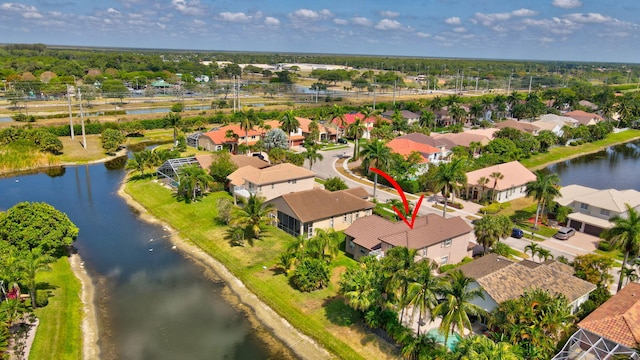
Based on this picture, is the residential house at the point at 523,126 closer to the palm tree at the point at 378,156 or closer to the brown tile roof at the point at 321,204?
the palm tree at the point at 378,156

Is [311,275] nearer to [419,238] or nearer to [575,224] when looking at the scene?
[419,238]

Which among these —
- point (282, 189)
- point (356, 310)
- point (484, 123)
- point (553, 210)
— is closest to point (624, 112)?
point (484, 123)

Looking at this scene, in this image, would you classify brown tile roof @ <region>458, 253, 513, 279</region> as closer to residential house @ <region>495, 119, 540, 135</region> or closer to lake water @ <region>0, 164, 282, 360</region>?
lake water @ <region>0, 164, 282, 360</region>

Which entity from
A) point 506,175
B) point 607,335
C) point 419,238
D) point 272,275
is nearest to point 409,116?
point 506,175

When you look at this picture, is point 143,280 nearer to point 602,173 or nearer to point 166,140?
point 166,140

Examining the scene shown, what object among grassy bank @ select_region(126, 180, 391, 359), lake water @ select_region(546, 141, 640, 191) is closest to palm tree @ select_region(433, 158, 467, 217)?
grassy bank @ select_region(126, 180, 391, 359)

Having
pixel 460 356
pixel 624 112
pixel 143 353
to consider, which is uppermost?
pixel 624 112
